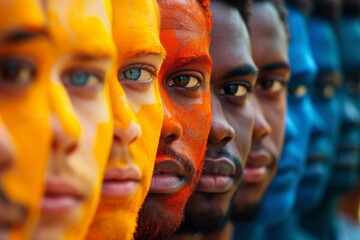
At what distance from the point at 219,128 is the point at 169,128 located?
1.12 ft

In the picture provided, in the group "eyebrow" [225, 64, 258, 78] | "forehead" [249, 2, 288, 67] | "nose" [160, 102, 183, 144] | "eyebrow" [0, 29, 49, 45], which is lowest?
"eyebrow" [0, 29, 49, 45]

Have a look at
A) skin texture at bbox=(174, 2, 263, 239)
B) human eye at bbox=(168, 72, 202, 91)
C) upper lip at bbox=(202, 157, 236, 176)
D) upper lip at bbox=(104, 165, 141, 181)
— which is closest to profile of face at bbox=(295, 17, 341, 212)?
skin texture at bbox=(174, 2, 263, 239)

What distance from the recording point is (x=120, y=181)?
1844mm

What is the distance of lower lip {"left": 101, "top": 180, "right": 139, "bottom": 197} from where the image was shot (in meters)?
1.82


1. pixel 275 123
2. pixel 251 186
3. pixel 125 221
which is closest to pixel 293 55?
pixel 275 123

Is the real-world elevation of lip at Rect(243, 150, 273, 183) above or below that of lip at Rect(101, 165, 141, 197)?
above

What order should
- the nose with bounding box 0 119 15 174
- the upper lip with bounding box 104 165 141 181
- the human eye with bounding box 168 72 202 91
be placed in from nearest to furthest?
1. the nose with bounding box 0 119 15 174
2. the upper lip with bounding box 104 165 141 181
3. the human eye with bounding box 168 72 202 91

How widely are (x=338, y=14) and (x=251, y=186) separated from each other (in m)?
1.41

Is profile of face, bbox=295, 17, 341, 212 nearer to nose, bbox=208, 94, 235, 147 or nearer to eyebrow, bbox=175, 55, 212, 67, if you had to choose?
nose, bbox=208, 94, 235, 147

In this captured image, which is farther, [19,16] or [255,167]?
[255,167]

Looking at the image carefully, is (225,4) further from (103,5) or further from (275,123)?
(103,5)

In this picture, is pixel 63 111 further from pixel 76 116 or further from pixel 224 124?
pixel 224 124

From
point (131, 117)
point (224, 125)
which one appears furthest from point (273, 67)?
point (131, 117)

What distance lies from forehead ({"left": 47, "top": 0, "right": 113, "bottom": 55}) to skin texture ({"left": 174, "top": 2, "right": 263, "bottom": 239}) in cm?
88
